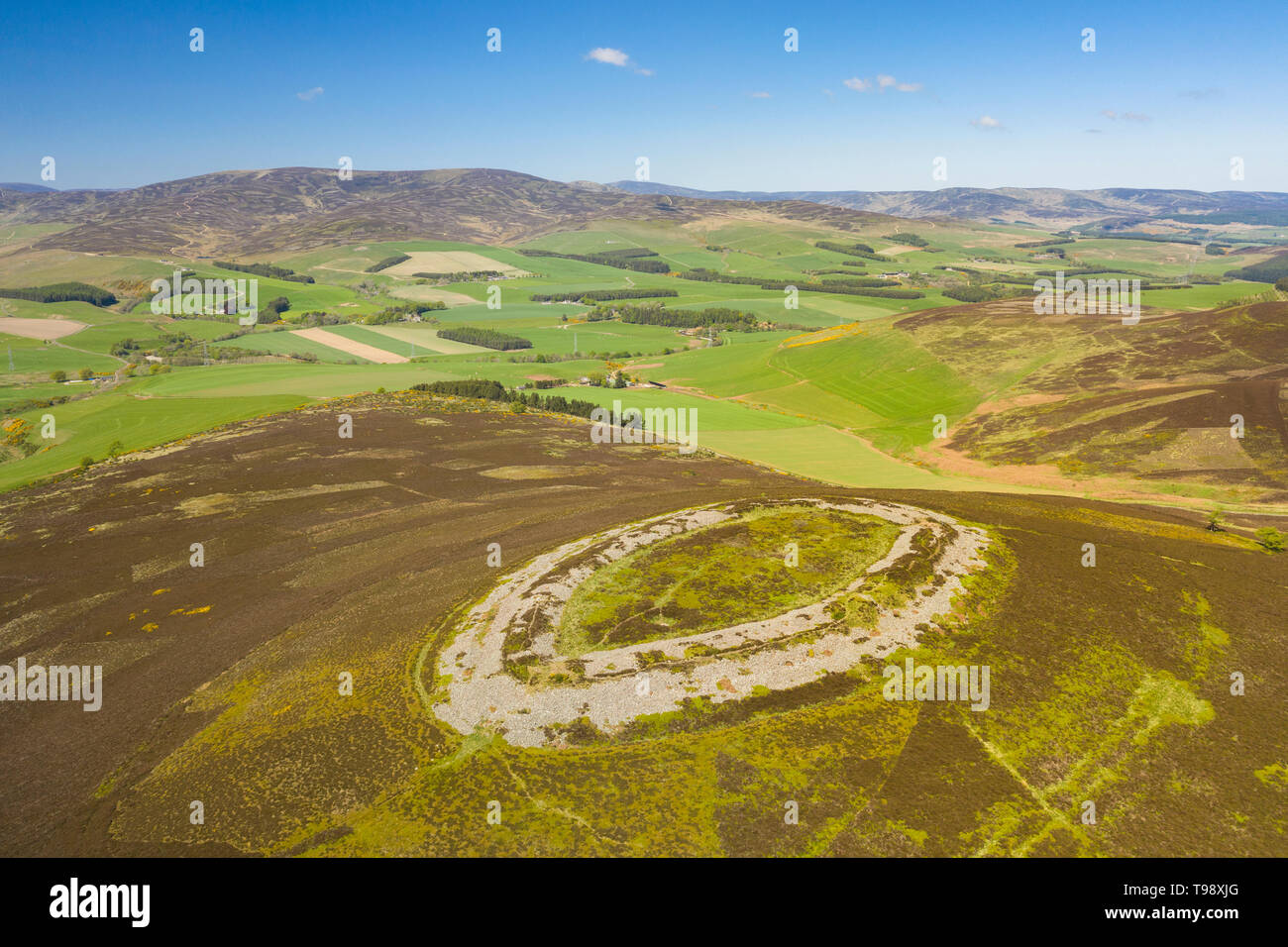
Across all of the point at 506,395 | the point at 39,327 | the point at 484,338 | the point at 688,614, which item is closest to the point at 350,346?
the point at 484,338

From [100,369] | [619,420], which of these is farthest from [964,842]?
[100,369]

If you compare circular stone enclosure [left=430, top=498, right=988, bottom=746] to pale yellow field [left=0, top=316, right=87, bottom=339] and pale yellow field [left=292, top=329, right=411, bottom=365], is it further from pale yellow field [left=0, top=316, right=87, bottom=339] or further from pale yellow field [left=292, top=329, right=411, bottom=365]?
pale yellow field [left=0, top=316, right=87, bottom=339]

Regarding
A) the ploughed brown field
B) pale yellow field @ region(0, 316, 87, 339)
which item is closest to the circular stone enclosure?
the ploughed brown field

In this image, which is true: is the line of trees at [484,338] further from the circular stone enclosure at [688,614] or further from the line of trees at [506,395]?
the circular stone enclosure at [688,614]
